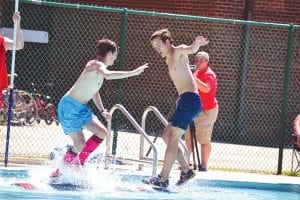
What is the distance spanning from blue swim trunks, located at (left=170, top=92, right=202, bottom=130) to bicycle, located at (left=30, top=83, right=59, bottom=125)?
760 centimetres

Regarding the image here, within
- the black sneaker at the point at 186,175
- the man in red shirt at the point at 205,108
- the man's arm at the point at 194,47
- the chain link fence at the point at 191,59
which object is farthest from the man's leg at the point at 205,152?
the chain link fence at the point at 191,59

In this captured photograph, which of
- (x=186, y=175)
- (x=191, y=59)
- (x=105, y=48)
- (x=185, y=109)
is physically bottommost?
(x=186, y=175)

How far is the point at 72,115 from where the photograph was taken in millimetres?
8695

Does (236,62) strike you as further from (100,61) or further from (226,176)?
(100,61)

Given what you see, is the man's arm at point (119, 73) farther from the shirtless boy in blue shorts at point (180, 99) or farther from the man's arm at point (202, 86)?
the man's arm at point (202, 86)

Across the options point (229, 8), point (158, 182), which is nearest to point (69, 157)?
point (158, 182)

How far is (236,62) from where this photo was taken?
16828mm

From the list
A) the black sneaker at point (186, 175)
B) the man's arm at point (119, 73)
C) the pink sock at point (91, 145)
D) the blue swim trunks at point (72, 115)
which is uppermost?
the man's arm at point (119, 73)

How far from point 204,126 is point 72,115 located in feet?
9.20

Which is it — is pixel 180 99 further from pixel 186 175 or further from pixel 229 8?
pixel 229 8

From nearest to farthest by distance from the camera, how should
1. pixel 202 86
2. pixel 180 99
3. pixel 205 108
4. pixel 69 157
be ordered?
pixel 69 157, pixel 180 99, pixel 202 86, pixel 205 108

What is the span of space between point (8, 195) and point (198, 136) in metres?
3.74

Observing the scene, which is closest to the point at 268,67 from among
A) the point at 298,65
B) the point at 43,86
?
the point at 298,65

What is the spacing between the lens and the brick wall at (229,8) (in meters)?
17.1
